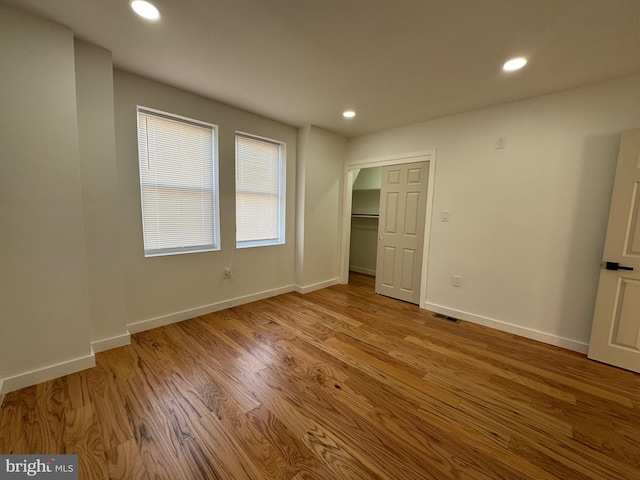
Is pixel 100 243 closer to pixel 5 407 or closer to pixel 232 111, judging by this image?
pixel 5 407

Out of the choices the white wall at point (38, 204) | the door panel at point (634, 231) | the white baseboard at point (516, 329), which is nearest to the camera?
the white wall at point (38, 204)

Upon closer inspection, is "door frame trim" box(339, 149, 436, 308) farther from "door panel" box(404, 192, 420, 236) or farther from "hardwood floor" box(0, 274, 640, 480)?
"hardwood floor" box(0, 274, 640, 480)

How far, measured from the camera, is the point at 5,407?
159 cm

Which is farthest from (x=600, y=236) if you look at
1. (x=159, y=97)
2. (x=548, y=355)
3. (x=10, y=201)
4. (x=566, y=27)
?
(x=10, y=201)

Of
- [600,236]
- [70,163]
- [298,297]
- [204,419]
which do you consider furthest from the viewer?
[298,297]

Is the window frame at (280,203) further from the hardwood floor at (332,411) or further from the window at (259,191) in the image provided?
the hardwood floor at (332,411)

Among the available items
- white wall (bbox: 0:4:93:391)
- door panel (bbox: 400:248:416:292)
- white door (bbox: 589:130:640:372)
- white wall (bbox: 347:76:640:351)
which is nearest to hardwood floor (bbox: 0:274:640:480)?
white door (bbox: 589:130:640:372)

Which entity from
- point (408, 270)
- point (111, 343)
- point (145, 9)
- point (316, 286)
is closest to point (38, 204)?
point (111, 343)

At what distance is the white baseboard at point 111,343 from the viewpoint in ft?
7.25

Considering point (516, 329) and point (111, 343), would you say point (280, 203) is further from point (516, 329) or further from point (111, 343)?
point (516, 329)

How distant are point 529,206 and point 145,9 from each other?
3.64 metres

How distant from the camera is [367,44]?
6.02ft

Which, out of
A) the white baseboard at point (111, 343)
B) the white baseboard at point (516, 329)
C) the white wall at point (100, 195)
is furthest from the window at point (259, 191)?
the white baseboard at point (516, 329)

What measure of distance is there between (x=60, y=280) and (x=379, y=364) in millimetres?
2564
